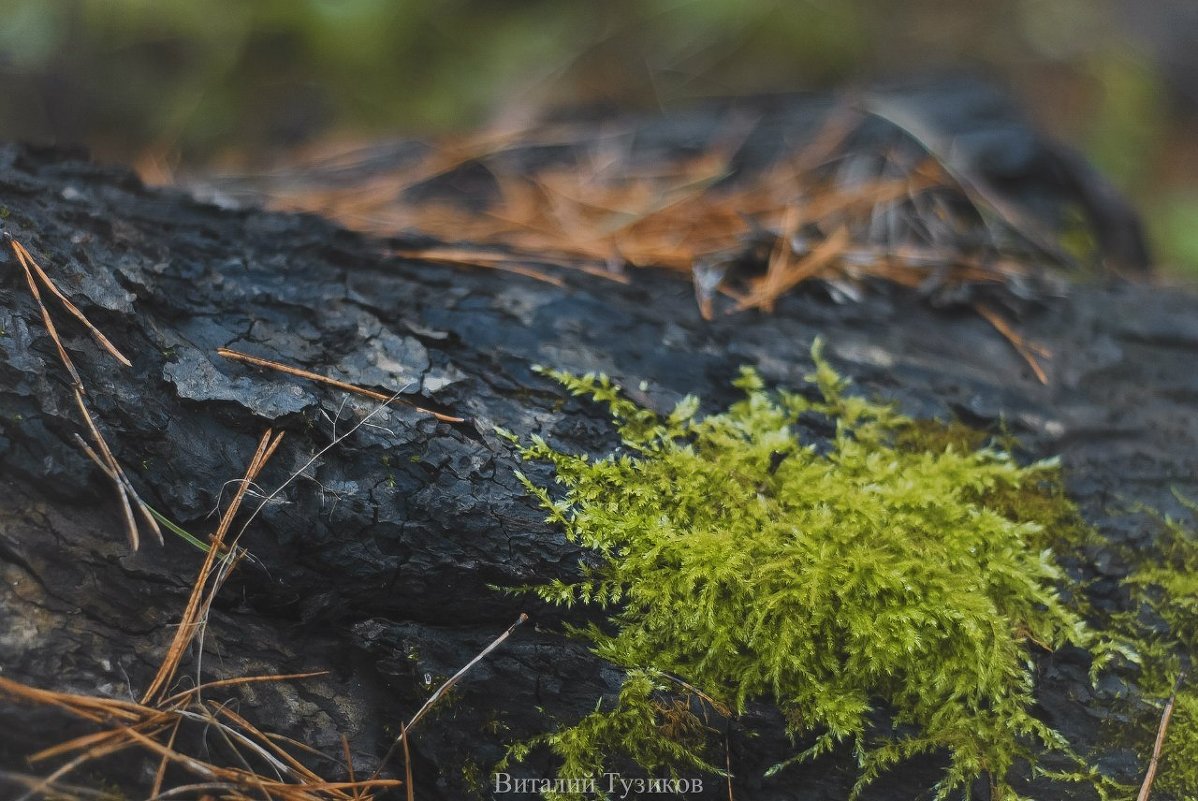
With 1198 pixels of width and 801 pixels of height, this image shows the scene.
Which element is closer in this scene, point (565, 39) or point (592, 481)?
point (592, 481)

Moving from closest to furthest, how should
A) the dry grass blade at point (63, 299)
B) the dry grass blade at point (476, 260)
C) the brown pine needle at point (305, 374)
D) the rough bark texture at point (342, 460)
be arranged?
1. the rough bark texture at point (342, 460)
2. the dry grass blade at point (63, 299)
3. the brown pine needle at point (305, 374)
4. the dry grass blade at point (476, 260)

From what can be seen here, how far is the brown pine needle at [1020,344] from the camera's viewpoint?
2.29m

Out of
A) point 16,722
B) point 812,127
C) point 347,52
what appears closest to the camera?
point 16,722

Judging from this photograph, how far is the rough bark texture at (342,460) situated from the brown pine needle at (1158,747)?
0.05 meters

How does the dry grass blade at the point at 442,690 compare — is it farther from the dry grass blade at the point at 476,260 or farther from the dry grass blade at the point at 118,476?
the dry grass blade at the point at 476,260

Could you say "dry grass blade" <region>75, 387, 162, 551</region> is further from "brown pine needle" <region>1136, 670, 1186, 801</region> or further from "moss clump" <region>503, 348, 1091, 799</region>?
"brown pine needle" <region>1136, 670, 1186, 801</region>

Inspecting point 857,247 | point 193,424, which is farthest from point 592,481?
point 857,247

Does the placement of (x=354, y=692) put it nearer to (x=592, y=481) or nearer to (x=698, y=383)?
(x=592, y=481)

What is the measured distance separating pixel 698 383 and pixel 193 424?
125 centimetres

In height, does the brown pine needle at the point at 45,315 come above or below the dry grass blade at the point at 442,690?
above

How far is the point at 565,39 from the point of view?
16.7ft

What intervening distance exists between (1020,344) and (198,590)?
2.38m

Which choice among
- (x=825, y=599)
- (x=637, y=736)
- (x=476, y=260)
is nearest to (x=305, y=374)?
(x=476, y=260)

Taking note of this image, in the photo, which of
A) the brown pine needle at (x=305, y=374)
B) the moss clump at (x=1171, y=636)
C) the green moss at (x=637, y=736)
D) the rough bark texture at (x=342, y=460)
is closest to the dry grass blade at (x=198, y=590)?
the rough bark texture at (x=342, y=460)
